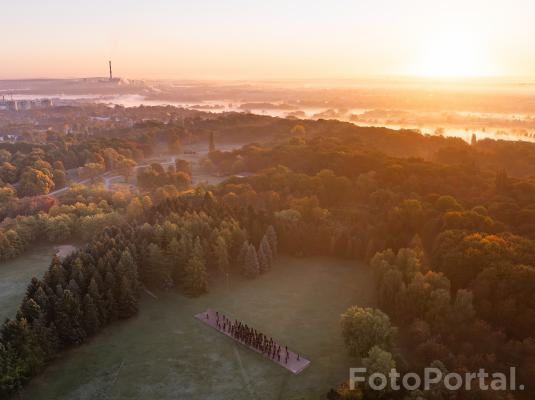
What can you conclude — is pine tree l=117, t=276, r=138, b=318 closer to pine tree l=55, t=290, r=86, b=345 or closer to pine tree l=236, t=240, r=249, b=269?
pine tree l=55, t=290, r=86, b=345

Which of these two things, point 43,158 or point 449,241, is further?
point 43,158

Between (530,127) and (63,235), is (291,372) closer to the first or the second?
(63,235)

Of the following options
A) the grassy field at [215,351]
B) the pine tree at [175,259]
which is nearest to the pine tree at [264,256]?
the grassy field at [215,351]

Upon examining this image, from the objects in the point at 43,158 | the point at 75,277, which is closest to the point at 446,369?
the point at 75,277

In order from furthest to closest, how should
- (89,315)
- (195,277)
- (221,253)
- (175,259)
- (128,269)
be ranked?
(221,253)
(175,259)
(195,277)
(128,269)
(89,315)

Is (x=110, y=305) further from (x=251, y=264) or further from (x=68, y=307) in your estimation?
(x=251, y=264)

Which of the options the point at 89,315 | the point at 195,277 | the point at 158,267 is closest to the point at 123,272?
the point at 158,267
